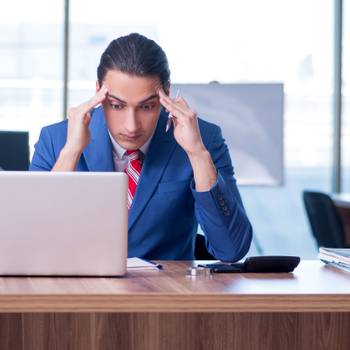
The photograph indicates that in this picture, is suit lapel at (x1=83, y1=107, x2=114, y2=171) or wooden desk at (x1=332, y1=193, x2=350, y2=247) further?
wooden desk at (x1=332, y1=193, x2=350, y2=247)

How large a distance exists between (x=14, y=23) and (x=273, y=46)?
1974mm

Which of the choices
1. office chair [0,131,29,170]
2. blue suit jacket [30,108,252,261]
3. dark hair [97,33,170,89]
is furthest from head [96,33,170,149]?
office chair [0,131,29,170]

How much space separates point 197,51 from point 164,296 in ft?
16.9

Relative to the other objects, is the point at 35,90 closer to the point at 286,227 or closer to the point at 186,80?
the point at 186,80

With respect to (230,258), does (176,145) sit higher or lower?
higher

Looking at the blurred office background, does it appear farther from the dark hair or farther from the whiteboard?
the dark hair

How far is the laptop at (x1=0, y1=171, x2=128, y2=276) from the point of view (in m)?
2.07

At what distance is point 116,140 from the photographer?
276 cm

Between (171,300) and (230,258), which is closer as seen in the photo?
(171,300)

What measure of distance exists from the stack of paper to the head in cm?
63

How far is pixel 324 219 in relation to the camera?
5.50 metres

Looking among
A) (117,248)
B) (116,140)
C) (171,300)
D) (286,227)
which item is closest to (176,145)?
(116,140)

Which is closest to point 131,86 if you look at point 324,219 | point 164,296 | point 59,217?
point 59,217

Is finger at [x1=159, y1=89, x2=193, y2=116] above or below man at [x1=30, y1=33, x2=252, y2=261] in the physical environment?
above
